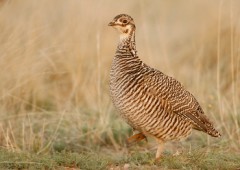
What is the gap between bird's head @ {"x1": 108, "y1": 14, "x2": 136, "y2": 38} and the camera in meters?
6.48

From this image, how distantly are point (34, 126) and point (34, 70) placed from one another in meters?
0.97

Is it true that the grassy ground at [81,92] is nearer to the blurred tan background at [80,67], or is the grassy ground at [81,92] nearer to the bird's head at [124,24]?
the blurred tan background at [80,67]

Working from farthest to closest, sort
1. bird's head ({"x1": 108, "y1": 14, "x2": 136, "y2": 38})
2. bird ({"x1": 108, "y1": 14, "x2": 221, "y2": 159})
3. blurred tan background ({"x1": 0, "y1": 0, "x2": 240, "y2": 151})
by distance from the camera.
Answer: blurred tan background ({"x1": 0, "y1": 0, "x2": 240, "y2": 151})
bird's head ({"x1": 108, "y1": 14, "x2": 136, "y2": 38})
bird ({"x1": 108, "y1": 14, "x2": 221, "y2": 159})

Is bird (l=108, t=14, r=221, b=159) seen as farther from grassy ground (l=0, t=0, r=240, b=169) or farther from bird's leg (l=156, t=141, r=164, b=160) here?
grassy ground (l=0, t=0, r=240, b=169)

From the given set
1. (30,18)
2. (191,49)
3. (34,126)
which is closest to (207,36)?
(191,49)

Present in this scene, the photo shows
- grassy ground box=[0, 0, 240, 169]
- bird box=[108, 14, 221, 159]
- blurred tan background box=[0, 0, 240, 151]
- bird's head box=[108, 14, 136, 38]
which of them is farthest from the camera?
blurred tan background box=[0, 0, 240, 151]

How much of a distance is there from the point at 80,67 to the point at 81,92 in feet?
1.26

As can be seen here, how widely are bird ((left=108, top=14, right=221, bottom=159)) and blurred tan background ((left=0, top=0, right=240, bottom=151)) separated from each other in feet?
3.05

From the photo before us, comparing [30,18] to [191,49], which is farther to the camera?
[191,49]

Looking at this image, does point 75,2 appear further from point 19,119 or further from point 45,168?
point 45,168

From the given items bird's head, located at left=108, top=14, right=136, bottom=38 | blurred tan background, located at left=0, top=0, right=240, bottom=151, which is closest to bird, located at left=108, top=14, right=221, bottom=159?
bird's head, located at left=108, top=14, right=136, bottom=38

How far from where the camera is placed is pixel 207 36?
444 inches

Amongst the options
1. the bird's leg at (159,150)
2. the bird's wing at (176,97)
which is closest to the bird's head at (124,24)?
the bird's wing at (176,97)

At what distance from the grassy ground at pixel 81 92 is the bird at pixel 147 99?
0.85 ft
